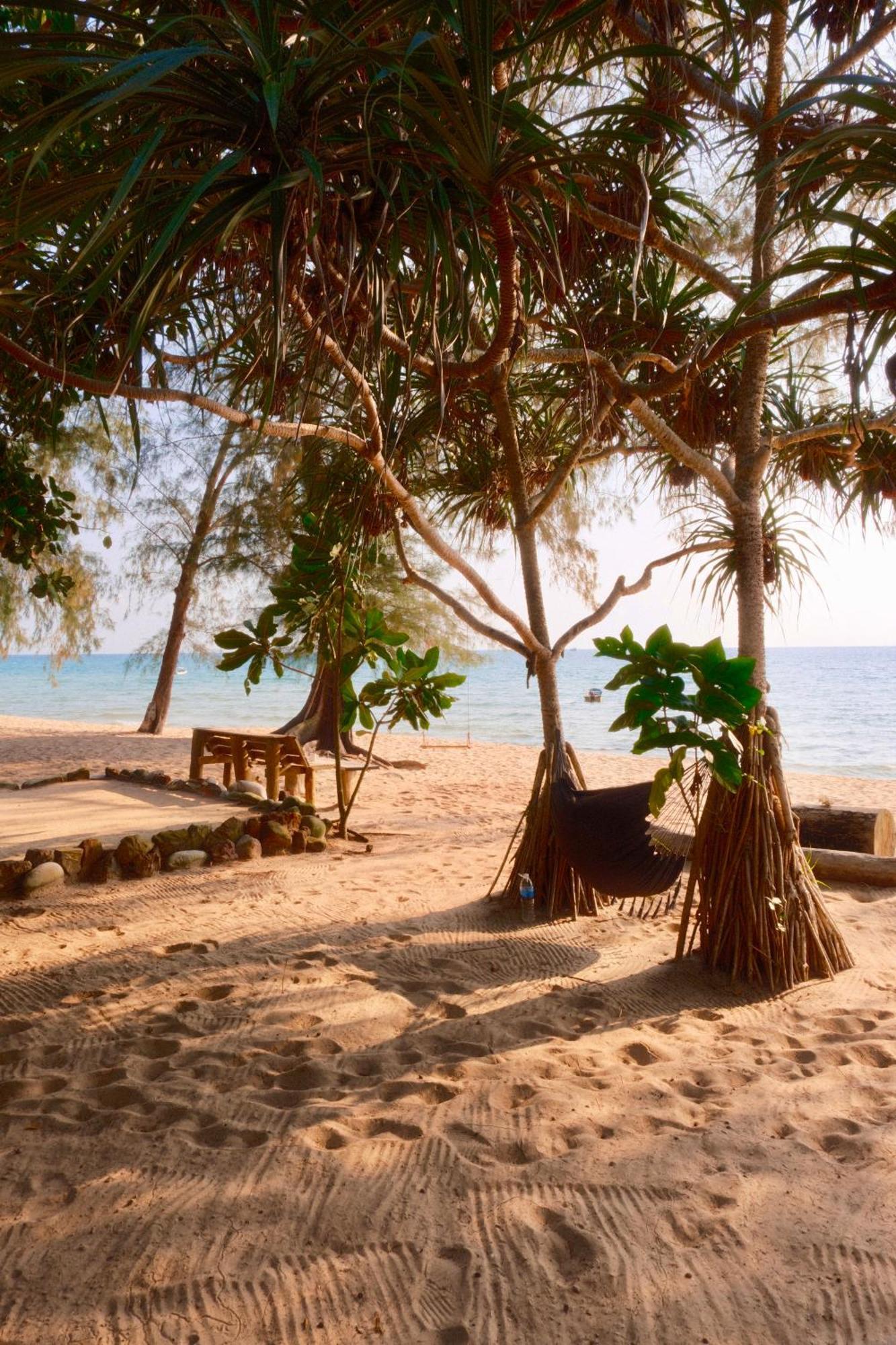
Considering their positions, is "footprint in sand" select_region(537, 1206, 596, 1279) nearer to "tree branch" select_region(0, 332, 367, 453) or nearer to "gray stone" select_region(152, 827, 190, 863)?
"tree branch" select_region(0, 332, 367, 453)

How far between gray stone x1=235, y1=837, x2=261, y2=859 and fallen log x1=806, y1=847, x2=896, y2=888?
2.56 metres

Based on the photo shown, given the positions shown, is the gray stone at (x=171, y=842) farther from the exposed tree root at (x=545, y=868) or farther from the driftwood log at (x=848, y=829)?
the driftwood log at (x=848, y=829)

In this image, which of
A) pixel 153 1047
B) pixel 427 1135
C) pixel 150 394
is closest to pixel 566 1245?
pixel 427 1135

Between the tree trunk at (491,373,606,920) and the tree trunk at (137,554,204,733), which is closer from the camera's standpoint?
the tree trunk at (491,373,606,920)

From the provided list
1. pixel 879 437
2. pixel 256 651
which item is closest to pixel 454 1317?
pixel 256 651

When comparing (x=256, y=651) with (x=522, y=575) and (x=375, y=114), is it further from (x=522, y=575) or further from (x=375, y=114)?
(x=375, y=114)

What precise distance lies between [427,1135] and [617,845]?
4.32 feet

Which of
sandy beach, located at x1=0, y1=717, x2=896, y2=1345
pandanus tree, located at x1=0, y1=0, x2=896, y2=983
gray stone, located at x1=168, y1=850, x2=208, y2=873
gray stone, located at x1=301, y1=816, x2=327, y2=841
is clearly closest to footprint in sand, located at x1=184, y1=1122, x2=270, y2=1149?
sandy beach, located at x1=0, y1=717, x2=896, y2=1345

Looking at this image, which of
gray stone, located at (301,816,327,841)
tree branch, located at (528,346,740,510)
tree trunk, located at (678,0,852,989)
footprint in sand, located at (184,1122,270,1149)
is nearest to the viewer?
footprint in sand, located at (184,1122,270,1149)

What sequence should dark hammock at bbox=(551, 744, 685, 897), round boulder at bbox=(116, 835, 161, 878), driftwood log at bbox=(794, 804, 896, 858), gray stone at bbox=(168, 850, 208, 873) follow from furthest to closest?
driftwood log at bbox=(794, 804, 896, 858) < gray stone at bbox=(168, 850, 208, 873) < round boulder at bbox=(116, 835, 161, 878) < dark hammock at bbox=(551, 744, 685, 897)

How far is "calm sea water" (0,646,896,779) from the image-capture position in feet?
52.0

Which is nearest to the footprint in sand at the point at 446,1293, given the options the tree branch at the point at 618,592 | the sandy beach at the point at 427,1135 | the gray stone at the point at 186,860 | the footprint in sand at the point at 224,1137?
the sandy beach at the point at 427,1135

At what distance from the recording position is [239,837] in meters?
4.06

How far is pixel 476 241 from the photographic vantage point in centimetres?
179
